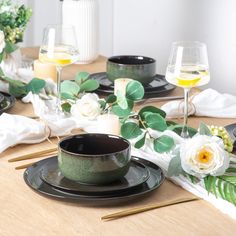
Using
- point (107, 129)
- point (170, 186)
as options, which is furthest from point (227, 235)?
point (107, 129)

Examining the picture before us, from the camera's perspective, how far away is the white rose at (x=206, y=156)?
1.19 m

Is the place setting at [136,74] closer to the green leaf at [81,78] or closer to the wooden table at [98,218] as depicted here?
the green leaf at [81,78]

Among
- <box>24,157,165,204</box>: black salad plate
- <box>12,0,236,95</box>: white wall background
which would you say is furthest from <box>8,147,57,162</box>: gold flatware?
<box>12,0,236,95</box>: white wall background

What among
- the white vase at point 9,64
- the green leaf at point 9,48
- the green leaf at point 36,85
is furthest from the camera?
the white vase at point 9,64

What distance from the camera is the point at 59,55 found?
1785 millimetres

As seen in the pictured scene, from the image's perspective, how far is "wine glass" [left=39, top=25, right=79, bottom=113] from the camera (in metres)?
1.77

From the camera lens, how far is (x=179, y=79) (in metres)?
1.51

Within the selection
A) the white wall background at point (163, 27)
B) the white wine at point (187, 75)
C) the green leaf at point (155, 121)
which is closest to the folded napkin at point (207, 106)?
the white wine at point (187, 75)

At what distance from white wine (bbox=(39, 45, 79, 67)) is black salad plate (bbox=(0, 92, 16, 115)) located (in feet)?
0.48

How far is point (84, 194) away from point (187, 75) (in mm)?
469

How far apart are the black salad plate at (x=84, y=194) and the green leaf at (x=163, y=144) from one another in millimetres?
44

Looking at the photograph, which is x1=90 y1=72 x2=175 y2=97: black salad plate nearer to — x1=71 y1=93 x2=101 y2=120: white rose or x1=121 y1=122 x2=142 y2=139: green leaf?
x1=71 y1=93 x2=101 y2=120: white rose

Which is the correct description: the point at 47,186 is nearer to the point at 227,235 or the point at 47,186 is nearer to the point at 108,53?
the point at 227,235

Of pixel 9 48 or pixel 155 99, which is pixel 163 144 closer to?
pixel 155 99
